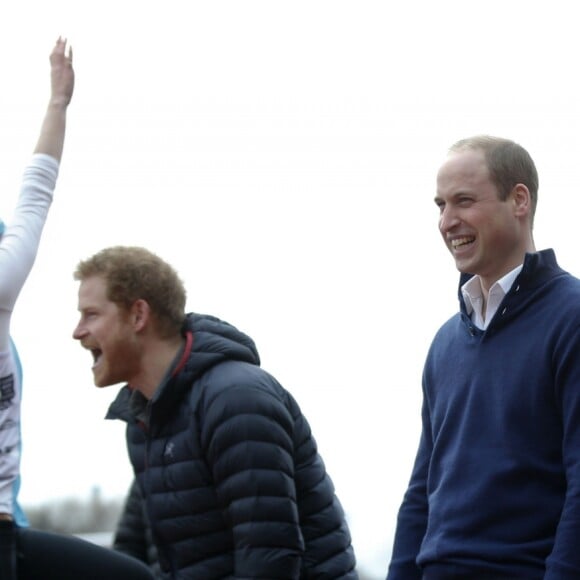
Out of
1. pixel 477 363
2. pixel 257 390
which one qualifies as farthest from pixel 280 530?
pixel 477 363

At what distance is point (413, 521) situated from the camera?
5.10 m

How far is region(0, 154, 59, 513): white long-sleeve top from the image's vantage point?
5.16 meters

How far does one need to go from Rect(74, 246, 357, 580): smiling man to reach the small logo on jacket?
651 mm

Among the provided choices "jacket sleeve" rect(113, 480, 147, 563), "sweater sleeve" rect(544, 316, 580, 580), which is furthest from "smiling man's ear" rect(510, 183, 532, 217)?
"jacket sleeve" rect(113, 480, 147, 563)

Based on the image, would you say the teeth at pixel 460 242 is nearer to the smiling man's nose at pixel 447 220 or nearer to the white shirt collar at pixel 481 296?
the smiling man's nose at pixel 447 220

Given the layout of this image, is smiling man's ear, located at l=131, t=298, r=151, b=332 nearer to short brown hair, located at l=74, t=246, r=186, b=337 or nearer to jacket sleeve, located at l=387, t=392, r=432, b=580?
short brown hair, located at l=74, t=246, r=186, b=337

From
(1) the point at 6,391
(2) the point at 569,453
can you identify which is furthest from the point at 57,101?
(2) the point at 569,453

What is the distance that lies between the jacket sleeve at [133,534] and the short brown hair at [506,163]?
299 cm

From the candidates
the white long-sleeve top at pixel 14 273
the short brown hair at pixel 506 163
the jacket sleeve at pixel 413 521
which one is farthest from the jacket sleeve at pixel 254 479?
the short brown hair at pixel 506 163

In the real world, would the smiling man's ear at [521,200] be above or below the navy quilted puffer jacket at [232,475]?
above

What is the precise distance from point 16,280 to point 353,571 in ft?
5.60

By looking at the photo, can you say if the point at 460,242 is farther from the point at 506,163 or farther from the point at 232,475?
the point at 232,475

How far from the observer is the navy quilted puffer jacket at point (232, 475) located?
553 cm

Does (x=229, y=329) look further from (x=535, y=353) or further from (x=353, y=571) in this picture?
(x=535, y=353)
